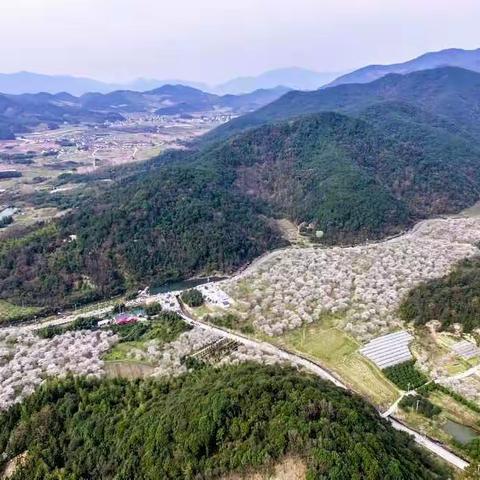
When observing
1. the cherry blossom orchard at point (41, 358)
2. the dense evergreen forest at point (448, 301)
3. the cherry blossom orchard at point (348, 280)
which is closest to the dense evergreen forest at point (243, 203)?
the cherry blossom orchard at point (348, 280)

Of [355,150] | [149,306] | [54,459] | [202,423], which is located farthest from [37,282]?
[355,150]

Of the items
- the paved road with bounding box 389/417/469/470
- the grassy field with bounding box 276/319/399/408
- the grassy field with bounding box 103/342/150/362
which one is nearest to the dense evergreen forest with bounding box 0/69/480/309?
the grassy field with bounding box 103/342/150/362

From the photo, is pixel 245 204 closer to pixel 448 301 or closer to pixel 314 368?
pixel 448 301

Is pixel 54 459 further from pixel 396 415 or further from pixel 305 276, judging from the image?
pixel 305 276

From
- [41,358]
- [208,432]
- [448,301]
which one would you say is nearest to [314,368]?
[208,432]

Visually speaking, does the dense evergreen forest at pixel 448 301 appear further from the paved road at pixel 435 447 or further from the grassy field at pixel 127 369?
the grassy field at pixel 127 369

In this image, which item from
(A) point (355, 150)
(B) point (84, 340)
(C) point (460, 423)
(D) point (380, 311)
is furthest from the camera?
(A) point (355, 150)
